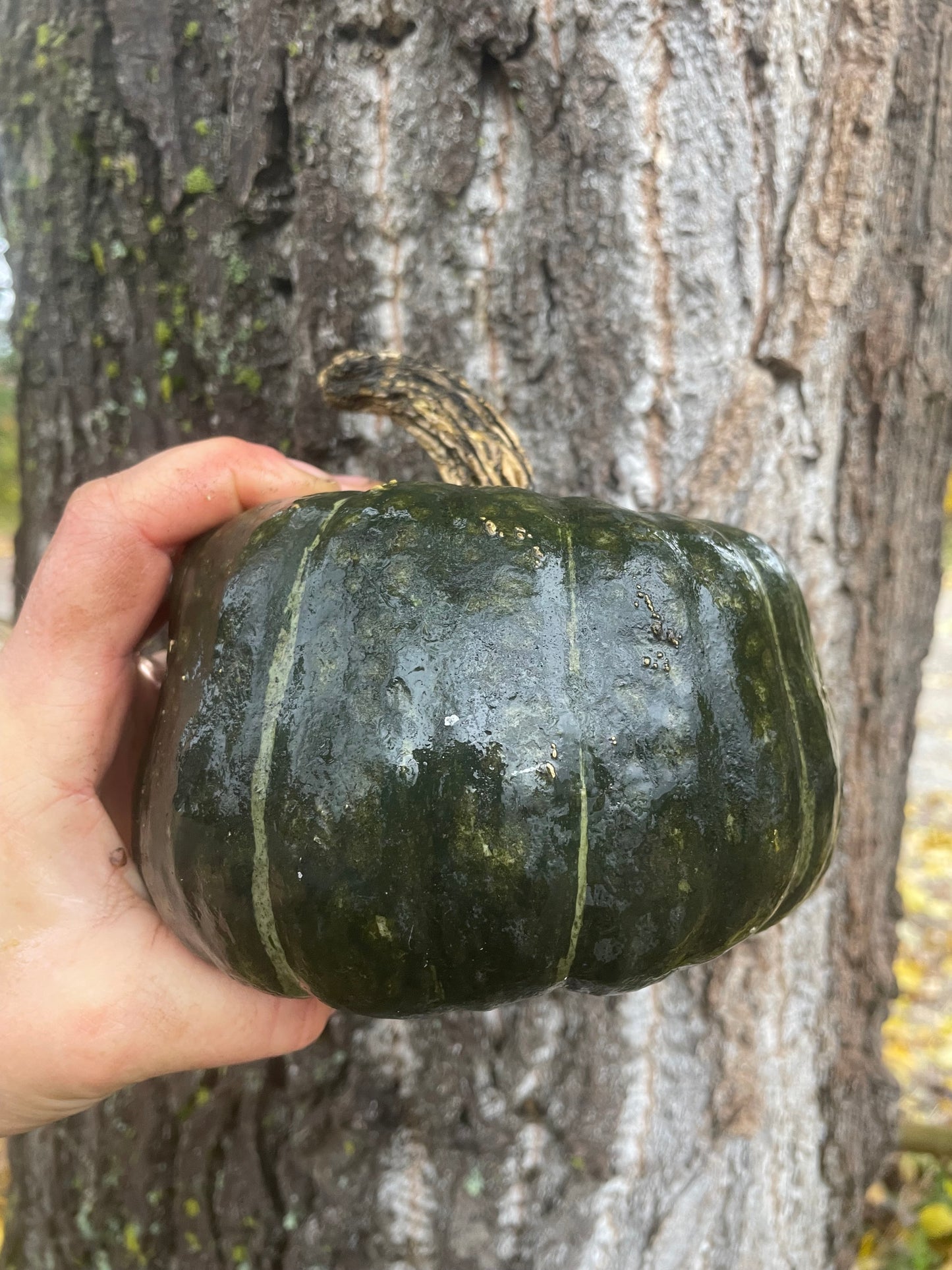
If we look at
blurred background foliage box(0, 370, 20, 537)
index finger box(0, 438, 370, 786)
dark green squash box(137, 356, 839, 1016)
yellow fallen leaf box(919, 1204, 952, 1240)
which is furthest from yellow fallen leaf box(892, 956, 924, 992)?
blurred background foliage box(0, 370, 20, 537)

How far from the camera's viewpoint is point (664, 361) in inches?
76.8

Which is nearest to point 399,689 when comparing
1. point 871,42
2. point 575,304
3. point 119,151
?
point 575,304

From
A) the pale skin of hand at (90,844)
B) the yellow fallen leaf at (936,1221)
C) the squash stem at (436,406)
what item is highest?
the squash stem at (436,406)

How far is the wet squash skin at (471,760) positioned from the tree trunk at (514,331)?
0.66m

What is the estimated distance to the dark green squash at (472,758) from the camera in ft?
4.17

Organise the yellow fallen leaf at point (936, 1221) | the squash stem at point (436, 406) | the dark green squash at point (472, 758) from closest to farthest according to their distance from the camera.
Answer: the dark green squash at point (472, 758), the squash stem at point (436, 406), the yellow fallen leaf at point (936, 1221)

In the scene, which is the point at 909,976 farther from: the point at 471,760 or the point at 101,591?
the point at 101,591

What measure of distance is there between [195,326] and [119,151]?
1.33 feet

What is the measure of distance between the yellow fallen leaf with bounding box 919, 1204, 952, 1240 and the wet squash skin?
247 cm

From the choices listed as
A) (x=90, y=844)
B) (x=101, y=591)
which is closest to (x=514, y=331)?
(x=101, y=591)

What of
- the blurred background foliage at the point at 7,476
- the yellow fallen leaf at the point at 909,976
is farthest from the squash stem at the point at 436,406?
the blurred background foliage at the point at 7,476

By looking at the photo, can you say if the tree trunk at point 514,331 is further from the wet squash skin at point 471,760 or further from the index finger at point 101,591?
the wet squash skin at point 471,760

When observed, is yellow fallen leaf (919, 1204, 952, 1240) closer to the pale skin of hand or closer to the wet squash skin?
the wet squash skin

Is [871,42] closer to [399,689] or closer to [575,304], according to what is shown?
[575,304]
